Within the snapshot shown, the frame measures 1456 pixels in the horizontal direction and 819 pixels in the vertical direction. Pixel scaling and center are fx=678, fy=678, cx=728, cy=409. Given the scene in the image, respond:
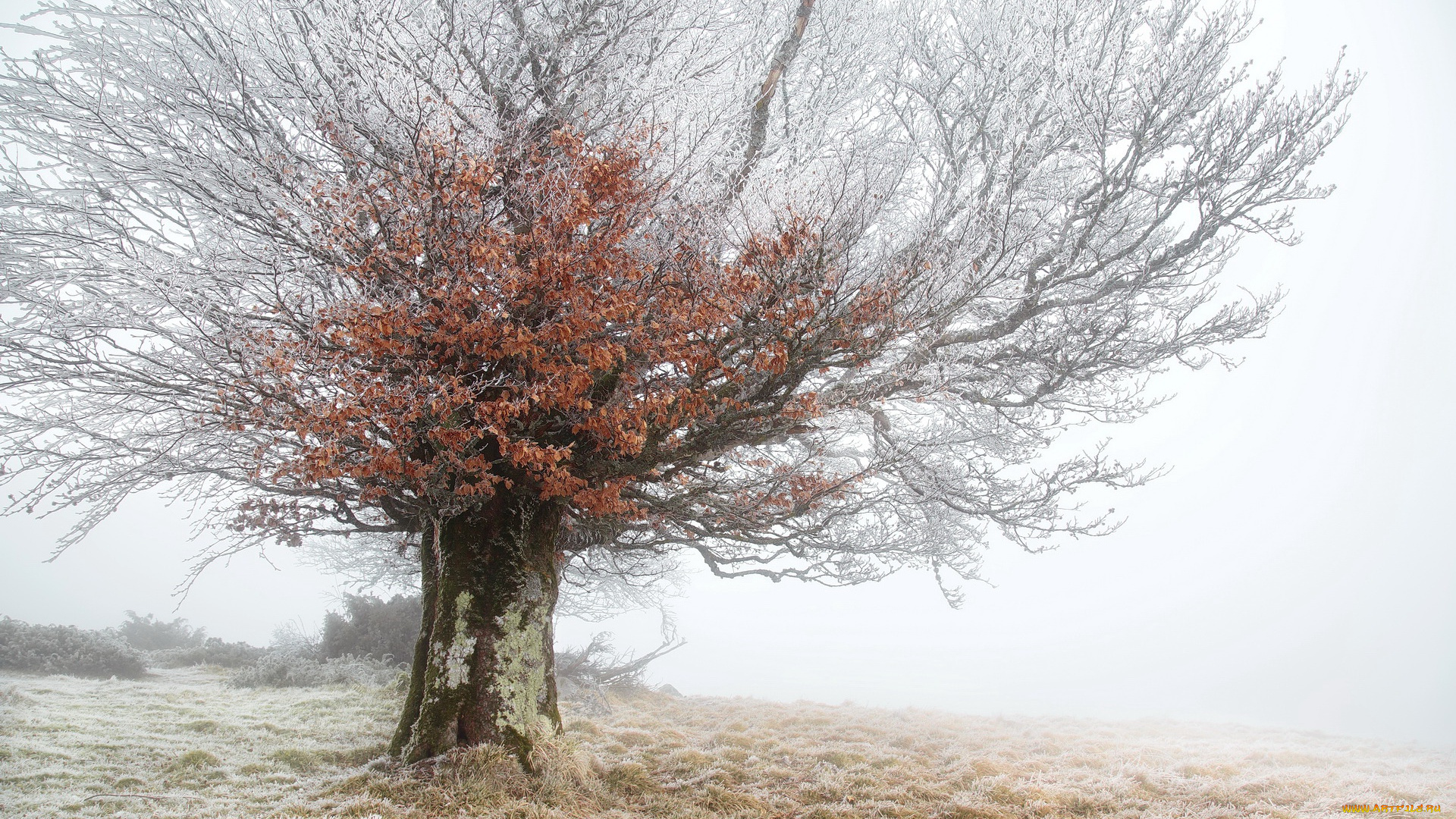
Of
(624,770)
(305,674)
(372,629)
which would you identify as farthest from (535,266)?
(372,629)

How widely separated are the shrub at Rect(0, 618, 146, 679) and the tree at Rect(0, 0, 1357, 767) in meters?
9.81

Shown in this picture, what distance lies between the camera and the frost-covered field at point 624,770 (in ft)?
18.4

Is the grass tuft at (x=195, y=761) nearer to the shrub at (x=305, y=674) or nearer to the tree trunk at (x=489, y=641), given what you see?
the tree trunk at (x=489, y=641)

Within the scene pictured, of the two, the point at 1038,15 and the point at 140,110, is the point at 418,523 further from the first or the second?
the point at 1038,15

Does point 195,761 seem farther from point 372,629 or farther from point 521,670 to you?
point 372,629

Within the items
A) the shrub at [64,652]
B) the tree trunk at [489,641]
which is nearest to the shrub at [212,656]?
the shrub at [64,652]

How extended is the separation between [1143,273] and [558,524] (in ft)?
23.2

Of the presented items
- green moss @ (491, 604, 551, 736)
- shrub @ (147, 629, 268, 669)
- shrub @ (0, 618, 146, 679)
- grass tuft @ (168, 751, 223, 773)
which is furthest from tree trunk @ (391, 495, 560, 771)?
shrub @ (147, 629, 268, 669)

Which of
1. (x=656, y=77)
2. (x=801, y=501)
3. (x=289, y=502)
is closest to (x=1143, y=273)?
(x=801, y=501)

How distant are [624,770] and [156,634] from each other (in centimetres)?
2077

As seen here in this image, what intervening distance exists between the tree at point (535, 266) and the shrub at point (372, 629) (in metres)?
8.37

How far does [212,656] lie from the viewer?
53.8 ft

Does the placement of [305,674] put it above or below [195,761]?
below

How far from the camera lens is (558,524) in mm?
7895
